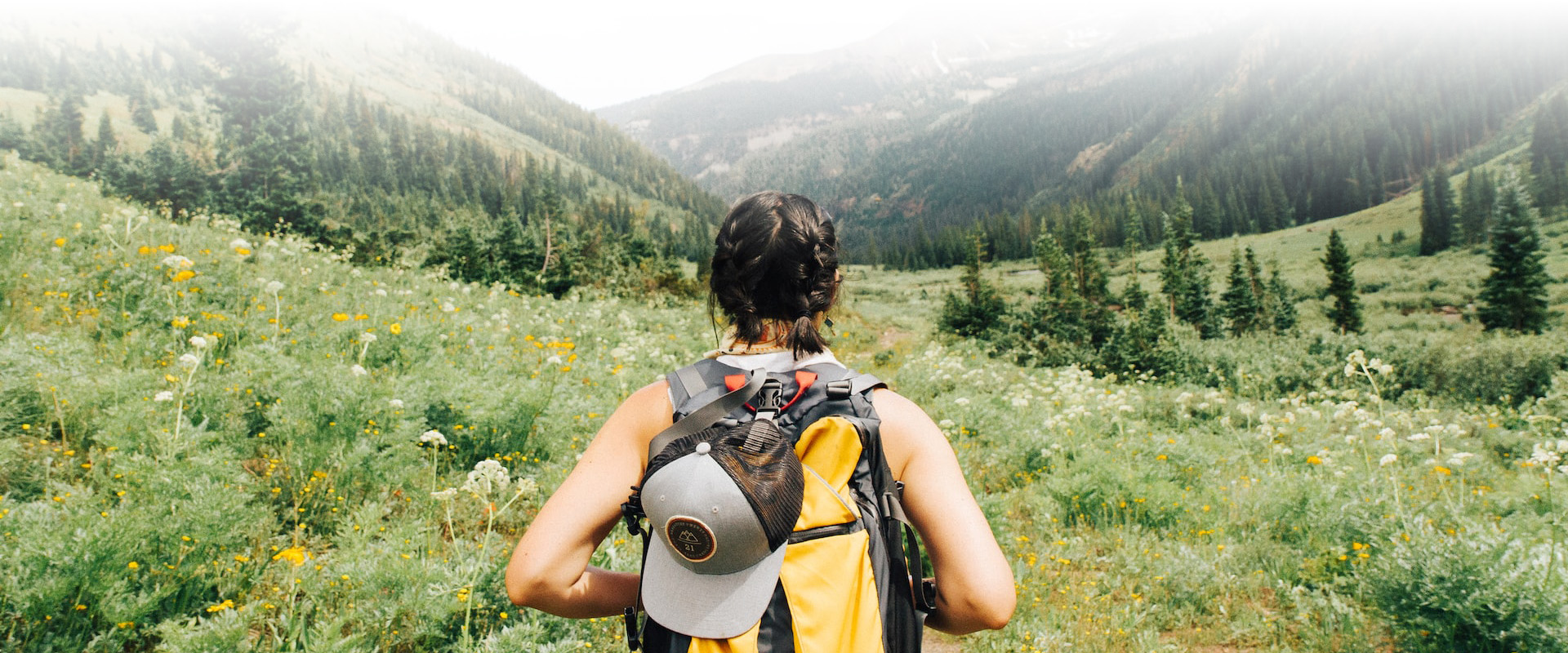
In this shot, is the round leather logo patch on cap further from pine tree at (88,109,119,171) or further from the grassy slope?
the grassy slope

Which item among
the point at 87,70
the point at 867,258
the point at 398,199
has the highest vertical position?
the point at 87,70

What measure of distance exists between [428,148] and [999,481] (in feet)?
378

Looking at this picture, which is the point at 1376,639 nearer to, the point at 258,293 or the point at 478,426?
the point at 478,426

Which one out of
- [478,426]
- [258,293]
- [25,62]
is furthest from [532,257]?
[25,62]

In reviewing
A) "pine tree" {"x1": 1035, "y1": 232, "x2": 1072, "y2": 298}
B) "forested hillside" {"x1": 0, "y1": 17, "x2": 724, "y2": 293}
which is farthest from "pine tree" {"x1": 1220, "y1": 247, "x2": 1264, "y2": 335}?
"forested hillside" {"x1": 0, "y1": 17, "x2": 724, "y2": 293}

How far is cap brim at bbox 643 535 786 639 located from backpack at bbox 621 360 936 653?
0.11ft

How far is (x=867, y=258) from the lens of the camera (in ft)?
482

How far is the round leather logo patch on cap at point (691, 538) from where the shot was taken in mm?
1255

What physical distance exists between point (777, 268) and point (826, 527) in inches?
25.2

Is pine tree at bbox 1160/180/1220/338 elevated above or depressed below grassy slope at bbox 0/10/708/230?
→ below

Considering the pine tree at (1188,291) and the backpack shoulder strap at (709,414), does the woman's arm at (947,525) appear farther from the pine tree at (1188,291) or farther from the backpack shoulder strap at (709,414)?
the pine tree at (1188,291)

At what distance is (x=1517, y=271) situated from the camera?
37.2 m

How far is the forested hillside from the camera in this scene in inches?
1011

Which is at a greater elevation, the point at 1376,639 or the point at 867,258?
the point at 1376,639
